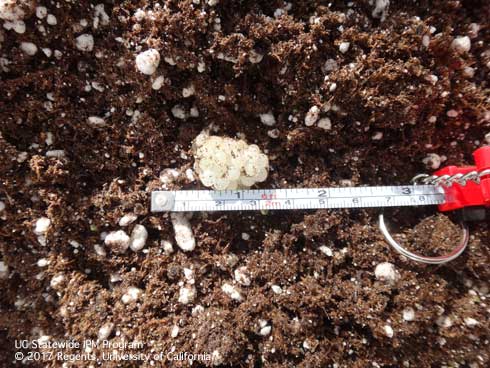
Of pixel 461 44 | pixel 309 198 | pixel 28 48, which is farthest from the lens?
pixel 309 198

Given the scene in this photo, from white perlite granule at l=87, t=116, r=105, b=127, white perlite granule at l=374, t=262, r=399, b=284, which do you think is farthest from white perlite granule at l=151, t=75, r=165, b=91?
white perlite granule at l=374, t=262, r=399, b=284

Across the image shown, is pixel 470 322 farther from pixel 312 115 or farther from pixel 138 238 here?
pixel 138 238

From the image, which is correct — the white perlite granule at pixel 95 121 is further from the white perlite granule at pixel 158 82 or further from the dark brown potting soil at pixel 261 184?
the white perlite granule at pixel 158 82

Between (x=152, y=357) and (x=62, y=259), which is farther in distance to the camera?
(x=62, y=259)

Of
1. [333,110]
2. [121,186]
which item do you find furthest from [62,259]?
[333,110]

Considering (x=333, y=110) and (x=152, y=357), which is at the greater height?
(x=333, y=110)

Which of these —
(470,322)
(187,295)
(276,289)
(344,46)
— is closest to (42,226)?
(187,295)

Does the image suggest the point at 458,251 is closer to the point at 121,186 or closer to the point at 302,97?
the point at 302,97
